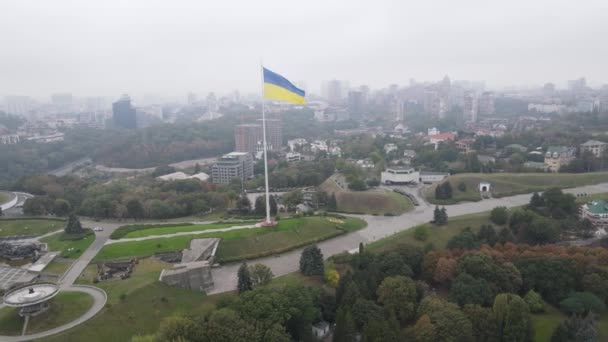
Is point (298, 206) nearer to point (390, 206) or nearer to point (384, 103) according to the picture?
point (390, 206)

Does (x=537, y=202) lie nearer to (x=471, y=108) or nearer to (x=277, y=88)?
(x=277, y=88)

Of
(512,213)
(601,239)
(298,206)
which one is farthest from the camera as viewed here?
(298,206)

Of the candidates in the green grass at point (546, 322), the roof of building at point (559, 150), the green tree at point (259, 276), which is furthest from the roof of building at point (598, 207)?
the green tree at point (259, 276)

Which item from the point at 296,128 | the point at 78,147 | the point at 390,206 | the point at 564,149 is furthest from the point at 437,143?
the point at 78,147

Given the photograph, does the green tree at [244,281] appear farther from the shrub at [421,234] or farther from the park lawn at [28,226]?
the park lawn at [28,226]

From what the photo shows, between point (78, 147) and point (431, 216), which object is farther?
point (78, 147)

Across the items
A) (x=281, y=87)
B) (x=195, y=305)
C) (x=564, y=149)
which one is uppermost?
(x=281, y=87)
